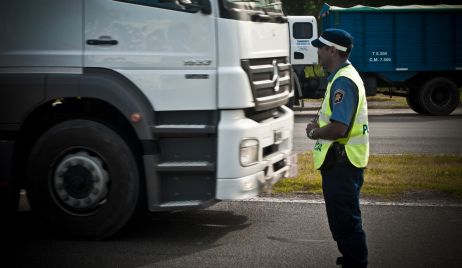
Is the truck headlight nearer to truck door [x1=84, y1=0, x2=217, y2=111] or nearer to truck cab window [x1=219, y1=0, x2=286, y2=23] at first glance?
truck door [x1=84, y1=0, x2=217, y2=111]

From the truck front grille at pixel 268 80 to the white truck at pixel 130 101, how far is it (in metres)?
0.04

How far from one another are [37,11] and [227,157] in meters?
1.93

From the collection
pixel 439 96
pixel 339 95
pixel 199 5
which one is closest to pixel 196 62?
pixel 199 5

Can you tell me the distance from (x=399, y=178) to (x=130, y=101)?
4123mm

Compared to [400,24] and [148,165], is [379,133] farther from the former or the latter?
[148,165]

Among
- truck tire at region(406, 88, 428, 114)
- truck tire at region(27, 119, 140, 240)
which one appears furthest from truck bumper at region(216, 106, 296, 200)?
truck tire at region(406, 88, 428, 114)

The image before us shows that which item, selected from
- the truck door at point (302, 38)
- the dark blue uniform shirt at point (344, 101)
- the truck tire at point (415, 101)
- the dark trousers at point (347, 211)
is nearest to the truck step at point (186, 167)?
the dark trousers at point (347, 211)

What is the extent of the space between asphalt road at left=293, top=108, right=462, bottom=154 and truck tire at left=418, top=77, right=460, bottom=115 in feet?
0.88

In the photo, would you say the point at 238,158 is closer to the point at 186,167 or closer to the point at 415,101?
the point at 186,167

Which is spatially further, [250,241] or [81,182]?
[250,241]

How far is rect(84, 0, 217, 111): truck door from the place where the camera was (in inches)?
234

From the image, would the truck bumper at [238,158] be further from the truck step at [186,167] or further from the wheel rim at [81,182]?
the wheel rim at [81,182]

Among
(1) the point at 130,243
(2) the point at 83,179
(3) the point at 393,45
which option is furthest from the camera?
(3) the point at 393,45

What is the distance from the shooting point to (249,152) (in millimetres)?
6039
